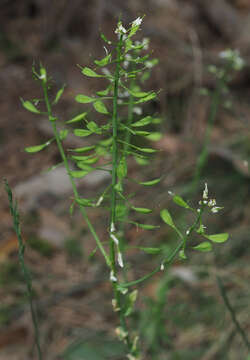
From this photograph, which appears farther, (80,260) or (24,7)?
(24,7)

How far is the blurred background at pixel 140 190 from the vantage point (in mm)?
2254

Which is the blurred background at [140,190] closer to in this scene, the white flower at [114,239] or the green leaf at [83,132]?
the green leaf at [83,132]

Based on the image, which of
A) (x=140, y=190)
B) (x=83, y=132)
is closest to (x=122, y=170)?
(x=83, y=132)

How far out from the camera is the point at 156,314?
2039mm

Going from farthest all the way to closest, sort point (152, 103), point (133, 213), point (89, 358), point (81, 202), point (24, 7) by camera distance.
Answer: point (24, 7), point (152, 103), point (133, 213), point (89, 358), point (81, 202)

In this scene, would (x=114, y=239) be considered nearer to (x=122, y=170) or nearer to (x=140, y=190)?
(x=122, y=170)

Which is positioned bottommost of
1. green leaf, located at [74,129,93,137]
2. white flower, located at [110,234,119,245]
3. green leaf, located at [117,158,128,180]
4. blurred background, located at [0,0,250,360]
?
blurred background, located at [0,0,250,360]

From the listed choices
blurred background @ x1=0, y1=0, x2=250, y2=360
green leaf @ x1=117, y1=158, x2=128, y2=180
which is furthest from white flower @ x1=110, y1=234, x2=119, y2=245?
blurred background @ x1=0, y1=0, x2=250, y2=360

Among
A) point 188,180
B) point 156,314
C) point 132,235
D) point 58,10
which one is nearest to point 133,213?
point 132,235

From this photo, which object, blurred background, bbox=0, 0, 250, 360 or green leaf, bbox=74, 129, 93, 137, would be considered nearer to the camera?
green leaf, bbox=74, 129, 93, 137

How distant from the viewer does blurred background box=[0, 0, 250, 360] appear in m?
2.25

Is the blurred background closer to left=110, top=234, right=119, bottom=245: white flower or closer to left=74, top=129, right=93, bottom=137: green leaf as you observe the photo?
left=74, top=129, right=93, bottom=137: green leaf

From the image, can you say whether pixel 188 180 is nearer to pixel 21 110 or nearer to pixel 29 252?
pixel 29 252

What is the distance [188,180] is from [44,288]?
1377 millimetres
